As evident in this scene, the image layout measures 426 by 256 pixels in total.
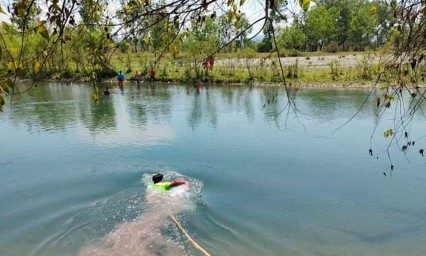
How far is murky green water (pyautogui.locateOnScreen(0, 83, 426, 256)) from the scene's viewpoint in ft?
23.2

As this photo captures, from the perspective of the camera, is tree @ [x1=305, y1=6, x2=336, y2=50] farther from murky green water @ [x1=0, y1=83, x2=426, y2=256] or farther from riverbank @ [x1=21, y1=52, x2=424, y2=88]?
murky green water @ [x1=0, y1=83, x2=426, y2=256]

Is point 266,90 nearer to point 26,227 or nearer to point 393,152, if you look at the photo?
point 393,152

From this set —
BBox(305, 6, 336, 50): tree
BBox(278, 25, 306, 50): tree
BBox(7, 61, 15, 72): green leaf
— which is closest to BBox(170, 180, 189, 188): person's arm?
BBox(278, 25, 306, 50): tree

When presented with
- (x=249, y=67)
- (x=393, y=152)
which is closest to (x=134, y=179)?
(x=393, y=152)

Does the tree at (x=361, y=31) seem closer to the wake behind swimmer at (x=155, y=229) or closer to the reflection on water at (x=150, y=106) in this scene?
the reflection on water at (x=150, y=106)

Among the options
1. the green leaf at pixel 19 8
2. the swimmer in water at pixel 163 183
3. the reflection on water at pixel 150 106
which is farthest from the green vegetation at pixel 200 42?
the swimmer in water at pixel 163 183

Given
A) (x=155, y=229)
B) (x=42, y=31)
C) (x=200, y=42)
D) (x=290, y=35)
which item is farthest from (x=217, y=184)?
(x=200, y=42)

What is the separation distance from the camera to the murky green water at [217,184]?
7066 mm

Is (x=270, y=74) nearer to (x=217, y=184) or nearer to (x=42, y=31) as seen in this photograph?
(x=217, y=184)

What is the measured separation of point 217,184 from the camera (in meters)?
9.47

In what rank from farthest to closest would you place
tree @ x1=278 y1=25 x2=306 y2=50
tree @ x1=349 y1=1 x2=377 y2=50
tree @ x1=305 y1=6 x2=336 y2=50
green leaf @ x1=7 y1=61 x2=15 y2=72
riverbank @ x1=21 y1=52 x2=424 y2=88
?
tree @ x1=349 y1=1 x2=377 y2=50 < tree @ x1=305 y1=6 x2=336 y2=50 < riverbank @ x1=21 y1=52 x2=424 y2=88 < tree @ x1=278 y1=25 x2=306 y2=50 < green leaf @ x1=7 y1=61 x2=15 y2=72

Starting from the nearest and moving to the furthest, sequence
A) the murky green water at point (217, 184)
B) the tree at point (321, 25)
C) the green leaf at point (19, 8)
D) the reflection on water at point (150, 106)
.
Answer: the green leaf at point (19, 8), the murky green water at point (217, 184), the reflection on water at point (150, 106), the tree at point (321, 25)

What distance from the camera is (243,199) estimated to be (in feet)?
28.5

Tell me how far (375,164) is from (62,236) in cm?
735
